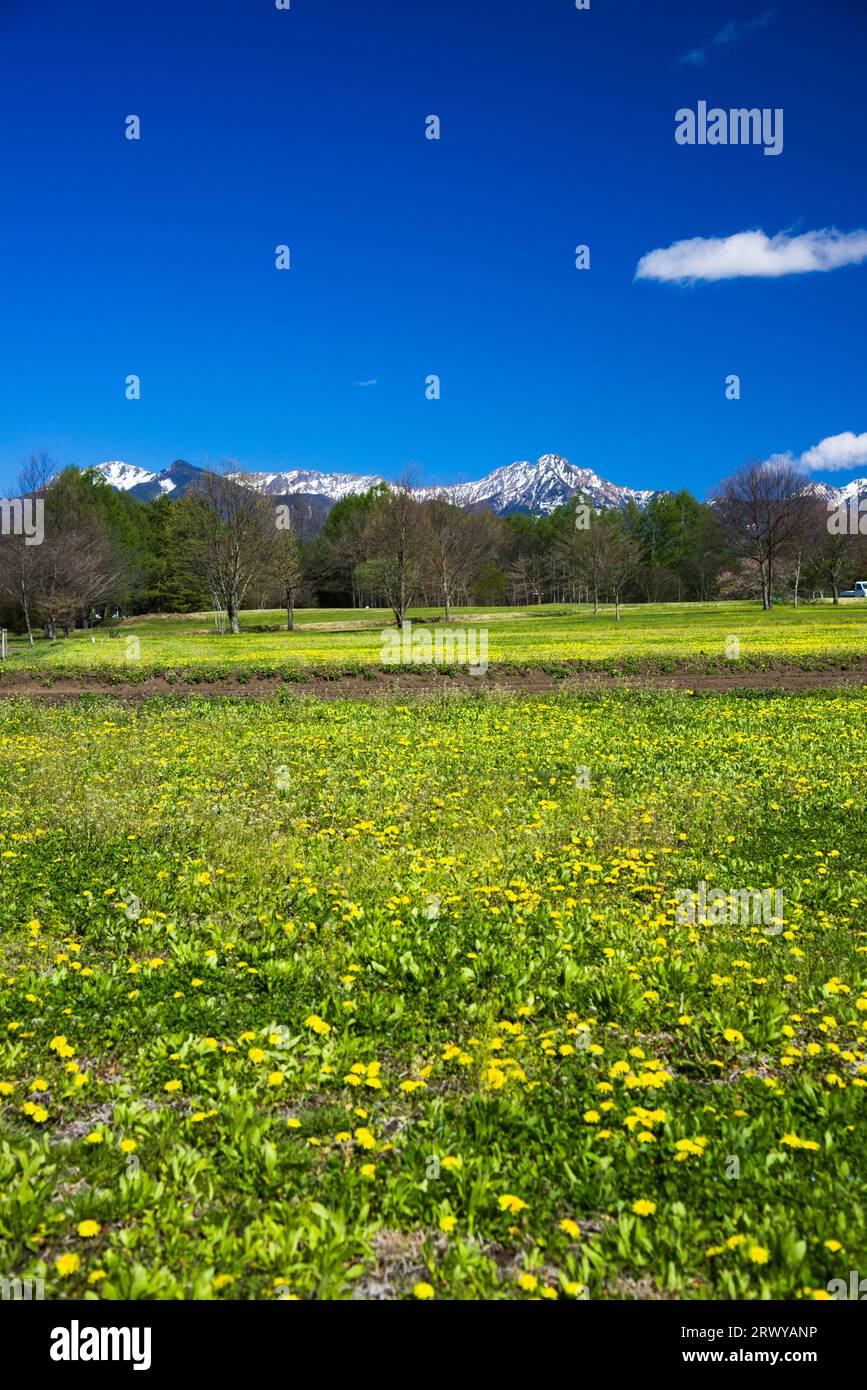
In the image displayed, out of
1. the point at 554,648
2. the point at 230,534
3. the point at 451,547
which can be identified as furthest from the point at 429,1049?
the point at 451,547

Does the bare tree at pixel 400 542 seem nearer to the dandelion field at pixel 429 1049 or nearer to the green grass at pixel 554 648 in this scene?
the green grass at pixel 554 648

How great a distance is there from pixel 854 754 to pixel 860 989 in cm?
1021

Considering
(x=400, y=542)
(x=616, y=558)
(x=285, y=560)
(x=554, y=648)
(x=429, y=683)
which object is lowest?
(x=429, y=683)

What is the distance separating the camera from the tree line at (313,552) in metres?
60.1

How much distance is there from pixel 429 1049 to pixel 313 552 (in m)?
93.2

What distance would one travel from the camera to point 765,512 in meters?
73.9

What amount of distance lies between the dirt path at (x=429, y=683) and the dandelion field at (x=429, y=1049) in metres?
13.4

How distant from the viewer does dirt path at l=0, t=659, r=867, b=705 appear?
25.2m

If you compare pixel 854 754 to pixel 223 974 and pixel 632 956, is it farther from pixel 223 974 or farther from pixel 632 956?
pixel 223 974

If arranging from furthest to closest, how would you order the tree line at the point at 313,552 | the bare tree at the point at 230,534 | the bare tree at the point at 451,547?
the bare tree at the point at 451,547 < the bare tree at the point at 230,534 < the tree line at the point at 313,552

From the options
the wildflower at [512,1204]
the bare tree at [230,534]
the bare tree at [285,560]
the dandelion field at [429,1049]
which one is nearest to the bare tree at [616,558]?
the bare tree at [285,560]

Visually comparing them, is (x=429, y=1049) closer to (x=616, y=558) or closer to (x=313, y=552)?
(x=616, y=558)
